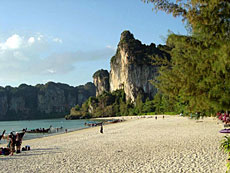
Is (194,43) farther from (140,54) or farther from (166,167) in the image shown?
(140,54)

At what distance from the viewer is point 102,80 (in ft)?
579

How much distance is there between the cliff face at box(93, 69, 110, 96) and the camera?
175 metres

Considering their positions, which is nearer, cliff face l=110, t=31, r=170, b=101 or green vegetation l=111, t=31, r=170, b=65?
cliff face l=110, t=31, r=170, b=101

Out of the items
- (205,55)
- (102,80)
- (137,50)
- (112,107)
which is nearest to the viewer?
(205,55)

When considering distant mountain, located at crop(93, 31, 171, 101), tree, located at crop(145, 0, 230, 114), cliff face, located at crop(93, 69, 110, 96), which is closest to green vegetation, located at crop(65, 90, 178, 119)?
distant mountain, located at crop(93, 31, 171, 101)

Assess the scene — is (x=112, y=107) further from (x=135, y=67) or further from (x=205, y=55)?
(x=205, y=55)

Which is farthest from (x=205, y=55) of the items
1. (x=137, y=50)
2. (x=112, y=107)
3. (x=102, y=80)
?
(x=102, y=80)

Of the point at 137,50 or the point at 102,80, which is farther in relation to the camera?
the point at 102,80

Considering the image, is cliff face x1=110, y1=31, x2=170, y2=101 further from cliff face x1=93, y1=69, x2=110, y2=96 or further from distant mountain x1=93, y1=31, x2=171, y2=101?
cliff face x1=93, y1=69, x2=110, y2=96

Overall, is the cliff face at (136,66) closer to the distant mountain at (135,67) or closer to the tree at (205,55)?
the distant mountain at (135,67)

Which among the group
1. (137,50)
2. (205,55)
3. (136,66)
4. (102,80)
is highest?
(137,50)

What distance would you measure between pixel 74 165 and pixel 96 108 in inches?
4960

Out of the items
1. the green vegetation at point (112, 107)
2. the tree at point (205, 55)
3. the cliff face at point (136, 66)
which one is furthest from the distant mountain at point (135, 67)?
the tree at point (205, 55)

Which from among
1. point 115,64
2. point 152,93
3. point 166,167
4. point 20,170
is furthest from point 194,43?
point 115,64
